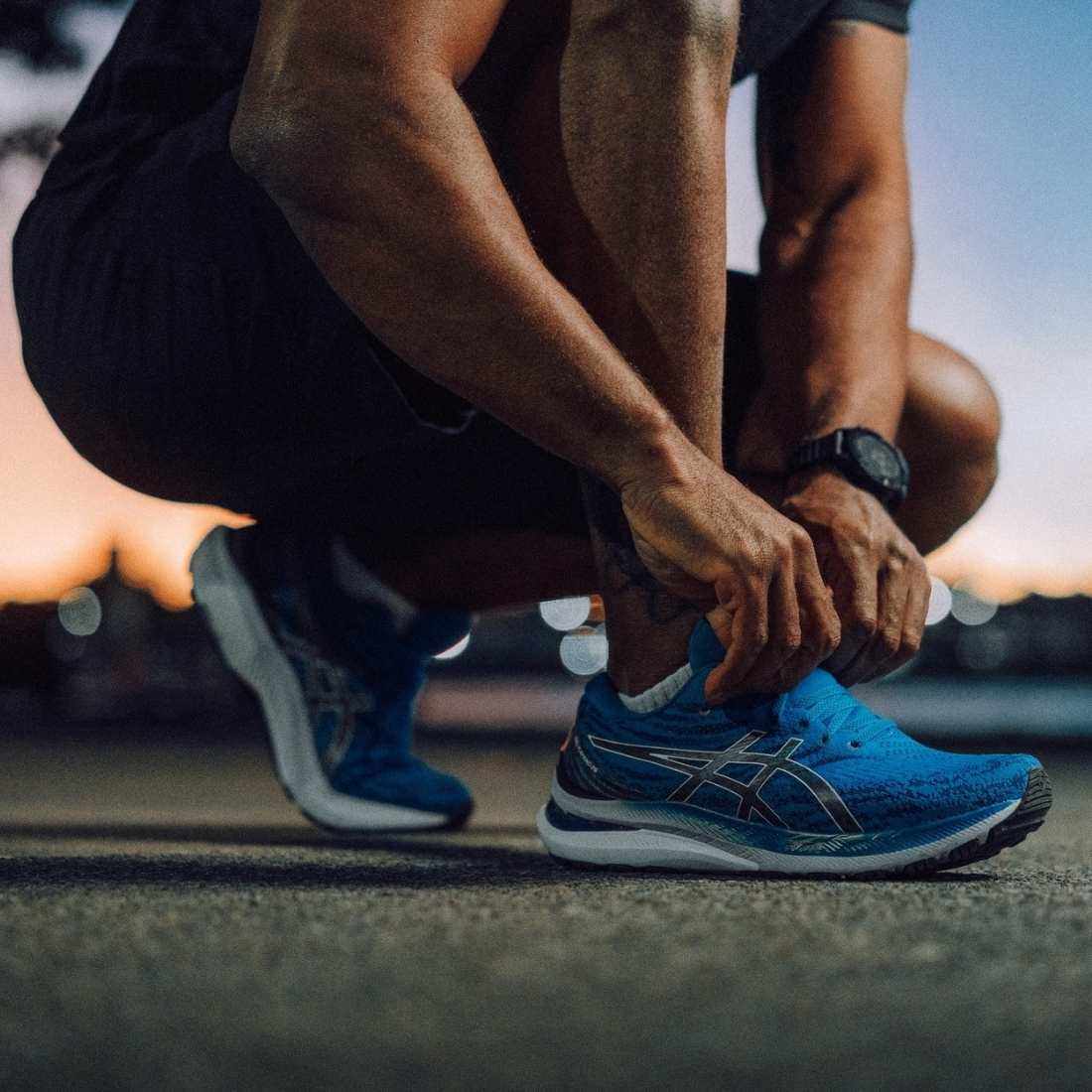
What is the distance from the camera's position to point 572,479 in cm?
142

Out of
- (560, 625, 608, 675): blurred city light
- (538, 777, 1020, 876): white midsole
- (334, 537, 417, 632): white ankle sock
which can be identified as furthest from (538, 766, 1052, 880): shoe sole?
(560, 625, 608, 675): blurred city light

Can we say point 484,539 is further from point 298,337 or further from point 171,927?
point 171,927

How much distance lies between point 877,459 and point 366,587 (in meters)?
0.61

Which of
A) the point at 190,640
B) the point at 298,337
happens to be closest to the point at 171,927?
the point at 298,337

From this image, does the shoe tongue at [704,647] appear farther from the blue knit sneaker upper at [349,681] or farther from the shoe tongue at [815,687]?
the blue knit sneaker upper at [349,681]

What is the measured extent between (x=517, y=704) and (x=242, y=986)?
10131 millimetres

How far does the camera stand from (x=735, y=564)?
0.88 metres

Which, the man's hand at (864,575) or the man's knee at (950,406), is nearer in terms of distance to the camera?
the man's hand at (864,575)

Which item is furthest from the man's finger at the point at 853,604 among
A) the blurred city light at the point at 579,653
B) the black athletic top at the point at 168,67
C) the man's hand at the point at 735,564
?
the blurred city light at the point at 579,653

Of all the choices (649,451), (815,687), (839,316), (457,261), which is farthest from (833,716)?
(839,316)

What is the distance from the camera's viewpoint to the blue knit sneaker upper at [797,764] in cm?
91

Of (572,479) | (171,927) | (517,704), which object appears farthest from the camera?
(517,704)

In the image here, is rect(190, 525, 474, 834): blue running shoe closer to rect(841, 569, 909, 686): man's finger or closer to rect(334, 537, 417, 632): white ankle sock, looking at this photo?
rect(334, 537, 417, 632): white ankle sock

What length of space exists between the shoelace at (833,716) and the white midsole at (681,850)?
88mm
